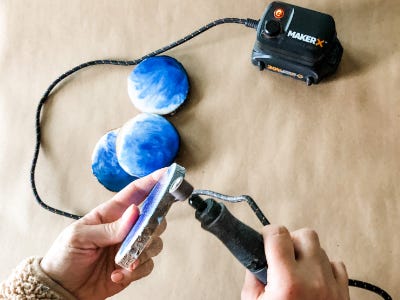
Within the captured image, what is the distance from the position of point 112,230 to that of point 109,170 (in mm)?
226

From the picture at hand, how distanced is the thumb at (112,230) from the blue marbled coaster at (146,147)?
0.60 feet

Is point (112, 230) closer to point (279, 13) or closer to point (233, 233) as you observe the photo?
point (233, 233)

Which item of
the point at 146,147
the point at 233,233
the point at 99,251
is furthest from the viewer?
the point at 146,147

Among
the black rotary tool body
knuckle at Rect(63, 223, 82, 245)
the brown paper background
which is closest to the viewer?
the black rotary tool body

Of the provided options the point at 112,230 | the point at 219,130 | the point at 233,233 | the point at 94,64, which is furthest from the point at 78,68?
the point at 233,233

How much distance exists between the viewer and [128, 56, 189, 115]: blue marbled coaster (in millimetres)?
797

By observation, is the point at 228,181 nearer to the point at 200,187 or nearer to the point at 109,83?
the point at 200,187

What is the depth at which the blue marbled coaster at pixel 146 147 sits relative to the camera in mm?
772

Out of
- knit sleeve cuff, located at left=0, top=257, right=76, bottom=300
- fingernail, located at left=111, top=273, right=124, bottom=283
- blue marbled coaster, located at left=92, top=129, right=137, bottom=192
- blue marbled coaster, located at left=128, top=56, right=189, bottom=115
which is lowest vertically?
knit sleeve cuff, located at left=0, top=257, right=76, bottom=300

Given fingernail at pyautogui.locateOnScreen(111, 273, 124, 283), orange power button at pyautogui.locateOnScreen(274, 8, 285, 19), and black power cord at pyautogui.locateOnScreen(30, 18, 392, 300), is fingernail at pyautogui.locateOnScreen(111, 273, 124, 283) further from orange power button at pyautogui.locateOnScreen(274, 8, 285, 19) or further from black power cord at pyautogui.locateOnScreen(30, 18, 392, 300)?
orange power button at pyautogui.locateOnScreen(274, 8, 285, 19)

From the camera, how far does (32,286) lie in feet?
1.97

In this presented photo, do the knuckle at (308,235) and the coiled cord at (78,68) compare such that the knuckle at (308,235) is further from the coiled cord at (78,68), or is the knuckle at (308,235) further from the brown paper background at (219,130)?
the coiled cord at (78,68)

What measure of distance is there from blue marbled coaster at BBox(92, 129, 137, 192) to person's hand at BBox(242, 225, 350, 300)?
0.31 m

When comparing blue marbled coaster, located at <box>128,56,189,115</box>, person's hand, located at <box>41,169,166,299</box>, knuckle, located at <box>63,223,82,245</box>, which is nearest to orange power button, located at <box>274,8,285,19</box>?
blue marbled coaster, located at <box>128,56,189,115</box>
